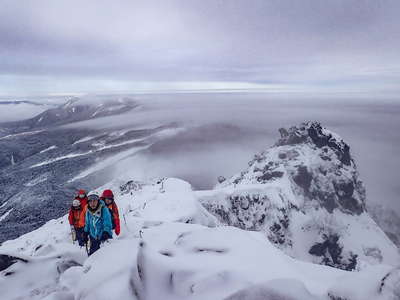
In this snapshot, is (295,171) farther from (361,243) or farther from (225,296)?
(225,296)

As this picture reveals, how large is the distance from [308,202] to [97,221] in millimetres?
87433

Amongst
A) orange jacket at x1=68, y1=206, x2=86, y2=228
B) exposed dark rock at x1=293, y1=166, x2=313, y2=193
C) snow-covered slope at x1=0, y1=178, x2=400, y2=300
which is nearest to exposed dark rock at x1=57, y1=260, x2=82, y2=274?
snow-covered slope at x1=0, y1=178, x2=400, y2=300

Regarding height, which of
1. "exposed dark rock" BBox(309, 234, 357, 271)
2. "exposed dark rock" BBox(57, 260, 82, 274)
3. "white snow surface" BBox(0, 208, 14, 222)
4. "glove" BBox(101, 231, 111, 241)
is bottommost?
"white snow surface" BBox(0, 208, 14, 222)

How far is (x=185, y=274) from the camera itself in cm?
828

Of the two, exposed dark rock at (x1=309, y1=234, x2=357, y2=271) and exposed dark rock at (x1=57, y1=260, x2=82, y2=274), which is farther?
exposed dark rock at (x1=309, y1=234, x2=357, y2=271)

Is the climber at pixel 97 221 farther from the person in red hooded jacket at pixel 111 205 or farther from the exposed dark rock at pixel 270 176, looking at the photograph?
the exposed dark rock at pixel 270 176

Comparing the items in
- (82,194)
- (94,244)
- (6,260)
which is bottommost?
(6,260)

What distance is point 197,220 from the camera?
2747cm

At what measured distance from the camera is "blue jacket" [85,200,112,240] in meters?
10.3

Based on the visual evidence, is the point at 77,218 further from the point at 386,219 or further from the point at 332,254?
the point at 386,219

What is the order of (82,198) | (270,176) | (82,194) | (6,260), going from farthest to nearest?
(270,176) → (82,194) → (82,198) → (6,260)

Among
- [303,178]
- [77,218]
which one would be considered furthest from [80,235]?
[303,178]

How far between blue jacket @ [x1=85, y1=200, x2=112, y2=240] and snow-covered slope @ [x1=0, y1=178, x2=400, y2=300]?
63 cm

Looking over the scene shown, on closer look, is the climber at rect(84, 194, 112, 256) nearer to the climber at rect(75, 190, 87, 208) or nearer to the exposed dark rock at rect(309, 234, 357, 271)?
the climber at rect(75, 190, 87, 208)
